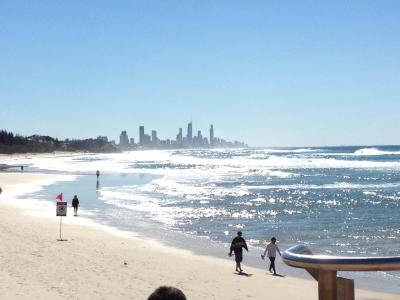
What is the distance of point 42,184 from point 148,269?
36791mm

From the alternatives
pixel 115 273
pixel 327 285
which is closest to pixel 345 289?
pixel 327 285

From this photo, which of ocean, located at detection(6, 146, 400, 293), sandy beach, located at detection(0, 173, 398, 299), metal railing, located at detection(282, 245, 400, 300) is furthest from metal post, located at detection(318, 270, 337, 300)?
ocean, located at detection(6, 146, 400, 293)

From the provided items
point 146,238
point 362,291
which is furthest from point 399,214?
point 362,291

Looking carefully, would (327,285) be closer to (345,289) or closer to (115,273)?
(345,289)

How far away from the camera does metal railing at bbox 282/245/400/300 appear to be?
7.80 feet

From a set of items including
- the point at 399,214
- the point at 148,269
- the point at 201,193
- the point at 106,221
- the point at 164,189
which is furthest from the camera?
the point at 164,189

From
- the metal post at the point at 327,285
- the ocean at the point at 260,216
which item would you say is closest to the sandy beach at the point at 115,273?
the ocean at the point at 260,216

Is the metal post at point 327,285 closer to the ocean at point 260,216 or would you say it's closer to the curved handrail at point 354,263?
the curved handrail at point 354,263

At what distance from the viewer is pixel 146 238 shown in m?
21.1

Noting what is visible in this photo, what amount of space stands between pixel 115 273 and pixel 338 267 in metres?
12.3

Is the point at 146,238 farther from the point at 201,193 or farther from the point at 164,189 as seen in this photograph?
the point at 164,189

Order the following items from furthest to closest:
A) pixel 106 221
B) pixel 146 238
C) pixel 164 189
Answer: pixel 164 189, pixel 106 221, pixel 146 238

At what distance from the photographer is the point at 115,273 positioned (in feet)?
46.2

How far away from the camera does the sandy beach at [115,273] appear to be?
12.1 metres
